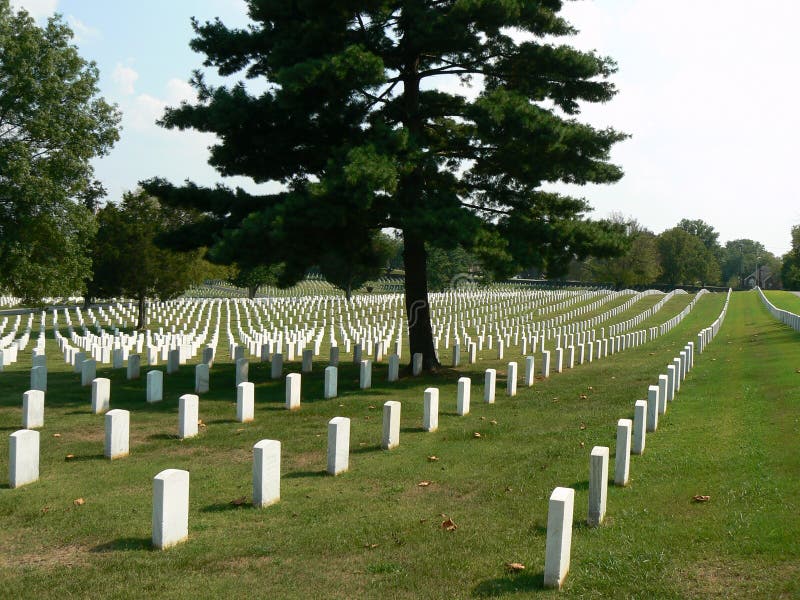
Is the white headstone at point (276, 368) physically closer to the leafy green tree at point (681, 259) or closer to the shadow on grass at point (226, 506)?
the shadow on grass at point (226, 506)

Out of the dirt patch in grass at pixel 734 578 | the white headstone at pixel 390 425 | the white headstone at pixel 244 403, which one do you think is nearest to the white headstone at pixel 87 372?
the white headstone at pixel 244 403

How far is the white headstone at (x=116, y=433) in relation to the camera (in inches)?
342

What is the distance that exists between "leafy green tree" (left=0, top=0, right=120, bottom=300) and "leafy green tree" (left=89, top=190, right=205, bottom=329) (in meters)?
11.2

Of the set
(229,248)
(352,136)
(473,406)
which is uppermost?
(352,136)

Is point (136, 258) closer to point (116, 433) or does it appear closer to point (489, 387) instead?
point (489, 387)

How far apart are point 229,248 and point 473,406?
5.36 meters

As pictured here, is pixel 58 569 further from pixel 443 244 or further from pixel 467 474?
pixel 443 244

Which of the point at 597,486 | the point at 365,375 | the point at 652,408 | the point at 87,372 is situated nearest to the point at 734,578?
the point at 597,486

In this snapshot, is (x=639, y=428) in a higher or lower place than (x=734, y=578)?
higher

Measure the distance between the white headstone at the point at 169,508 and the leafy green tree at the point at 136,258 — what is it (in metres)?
32.8

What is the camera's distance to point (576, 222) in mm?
16062

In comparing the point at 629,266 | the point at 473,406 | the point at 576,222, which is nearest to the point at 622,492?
the point at 473,406

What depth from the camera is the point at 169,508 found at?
18.4 ft

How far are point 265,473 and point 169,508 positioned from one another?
1164mm
